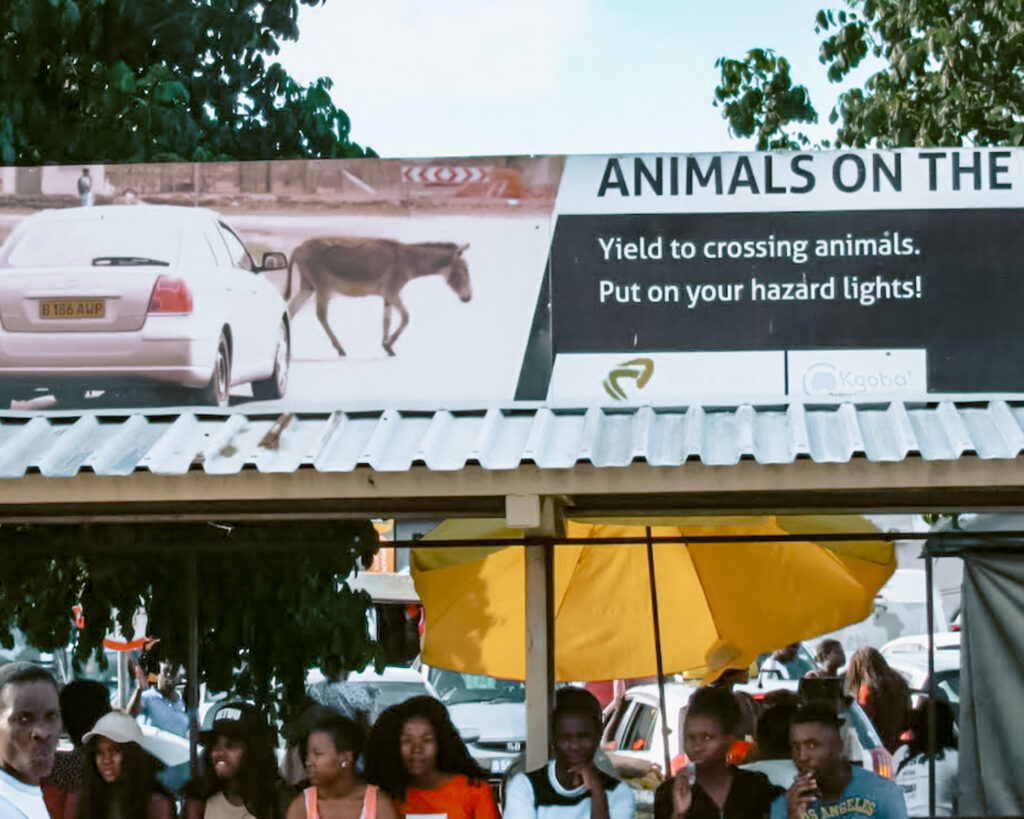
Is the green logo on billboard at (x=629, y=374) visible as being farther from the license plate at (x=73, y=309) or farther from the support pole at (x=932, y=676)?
the license plate at (x=73, y=309)

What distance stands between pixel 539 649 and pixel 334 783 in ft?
3.93

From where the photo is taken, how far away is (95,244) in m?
7.60

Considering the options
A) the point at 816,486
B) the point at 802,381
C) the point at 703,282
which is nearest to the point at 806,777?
the point at 816,486

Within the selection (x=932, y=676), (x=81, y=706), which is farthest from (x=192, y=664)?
(x=932, y=676)

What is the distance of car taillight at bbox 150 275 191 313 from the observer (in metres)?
7.51

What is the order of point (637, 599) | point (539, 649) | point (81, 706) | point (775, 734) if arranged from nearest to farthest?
point (539, 649) → point (775, 734) → point (81, 706) → point (637, 599)

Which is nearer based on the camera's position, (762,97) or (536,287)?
(536,287)

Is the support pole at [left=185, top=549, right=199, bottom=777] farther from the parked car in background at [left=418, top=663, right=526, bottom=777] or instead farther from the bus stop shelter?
the parked car in background at [left=418, top=663, right=526, bottom=777]

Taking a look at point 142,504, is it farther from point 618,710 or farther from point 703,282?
point 618,710

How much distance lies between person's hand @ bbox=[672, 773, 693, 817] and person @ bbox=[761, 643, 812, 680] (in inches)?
380

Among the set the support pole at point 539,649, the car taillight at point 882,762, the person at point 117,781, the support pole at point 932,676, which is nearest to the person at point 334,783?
the support pole at point 539,649

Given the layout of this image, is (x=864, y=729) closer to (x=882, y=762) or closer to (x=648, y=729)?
(x=882, y=762)

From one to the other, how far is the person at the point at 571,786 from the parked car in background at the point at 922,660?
757 centimetres

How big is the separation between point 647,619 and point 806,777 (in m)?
3.30
